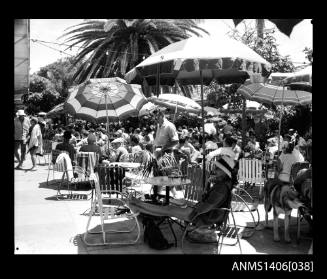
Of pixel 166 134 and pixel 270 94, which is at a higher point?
pixel 270 94

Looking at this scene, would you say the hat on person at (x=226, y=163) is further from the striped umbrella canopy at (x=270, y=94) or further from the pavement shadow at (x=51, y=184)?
the pavement shadow at (x=51, y=184)

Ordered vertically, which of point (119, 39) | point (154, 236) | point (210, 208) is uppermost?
point (119, 39)

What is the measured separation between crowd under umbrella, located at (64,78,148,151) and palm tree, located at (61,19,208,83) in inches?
516

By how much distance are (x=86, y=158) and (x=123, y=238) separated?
12.1 feet

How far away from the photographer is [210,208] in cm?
495

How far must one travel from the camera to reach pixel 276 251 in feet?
17.3

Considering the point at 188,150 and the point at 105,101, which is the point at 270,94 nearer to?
the point at 188,150

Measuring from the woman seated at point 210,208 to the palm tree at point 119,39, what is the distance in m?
18.8

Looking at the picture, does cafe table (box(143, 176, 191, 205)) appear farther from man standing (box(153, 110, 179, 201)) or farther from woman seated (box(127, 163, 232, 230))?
man standing (box(153, 110, 179, 201))

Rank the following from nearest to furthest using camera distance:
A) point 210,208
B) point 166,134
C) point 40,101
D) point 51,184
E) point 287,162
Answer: point 210,208 < point 287,162 < point 166,134 < point 51,184 < point 40,101

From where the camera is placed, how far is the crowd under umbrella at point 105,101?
32.9 feet

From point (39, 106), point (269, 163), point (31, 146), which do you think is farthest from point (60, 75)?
point (269, 163)

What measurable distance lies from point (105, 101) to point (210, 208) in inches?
238

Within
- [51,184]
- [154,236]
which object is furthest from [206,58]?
[51,184]
